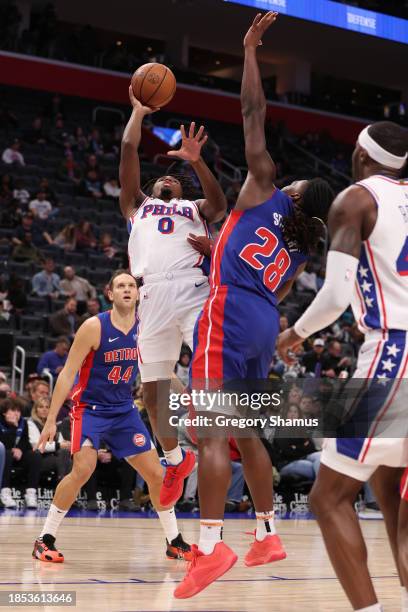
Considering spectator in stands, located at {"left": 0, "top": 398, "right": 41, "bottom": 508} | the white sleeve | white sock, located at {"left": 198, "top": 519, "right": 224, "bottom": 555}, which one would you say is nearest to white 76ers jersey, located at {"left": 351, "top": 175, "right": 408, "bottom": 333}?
the white sleeve

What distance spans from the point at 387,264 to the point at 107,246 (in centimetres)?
1326

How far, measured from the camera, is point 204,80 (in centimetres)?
2528

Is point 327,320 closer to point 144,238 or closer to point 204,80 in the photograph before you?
point 144,238

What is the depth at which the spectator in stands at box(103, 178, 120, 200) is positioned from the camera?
19.0 metres

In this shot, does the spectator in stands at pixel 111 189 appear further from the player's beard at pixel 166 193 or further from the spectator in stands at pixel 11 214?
the player's beard at pixel 166 193

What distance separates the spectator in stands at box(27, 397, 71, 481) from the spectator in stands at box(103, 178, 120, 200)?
8892 millimetres

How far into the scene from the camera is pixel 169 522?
253 inches

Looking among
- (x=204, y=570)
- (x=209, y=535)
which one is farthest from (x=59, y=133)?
(x=204, y=570)

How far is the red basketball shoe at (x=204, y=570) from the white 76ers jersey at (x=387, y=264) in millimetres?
1334

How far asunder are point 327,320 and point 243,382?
1.16 m

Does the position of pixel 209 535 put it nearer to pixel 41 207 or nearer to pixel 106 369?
pixel 106 369

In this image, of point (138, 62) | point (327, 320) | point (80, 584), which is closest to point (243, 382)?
point (327, 320)

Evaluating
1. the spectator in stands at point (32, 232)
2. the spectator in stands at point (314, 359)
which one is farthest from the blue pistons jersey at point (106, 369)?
the spectator in stands at point (32, 232)

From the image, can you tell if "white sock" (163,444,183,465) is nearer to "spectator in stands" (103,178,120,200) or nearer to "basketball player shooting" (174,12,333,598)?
"basketball player shooting" (174,12,333,598)
